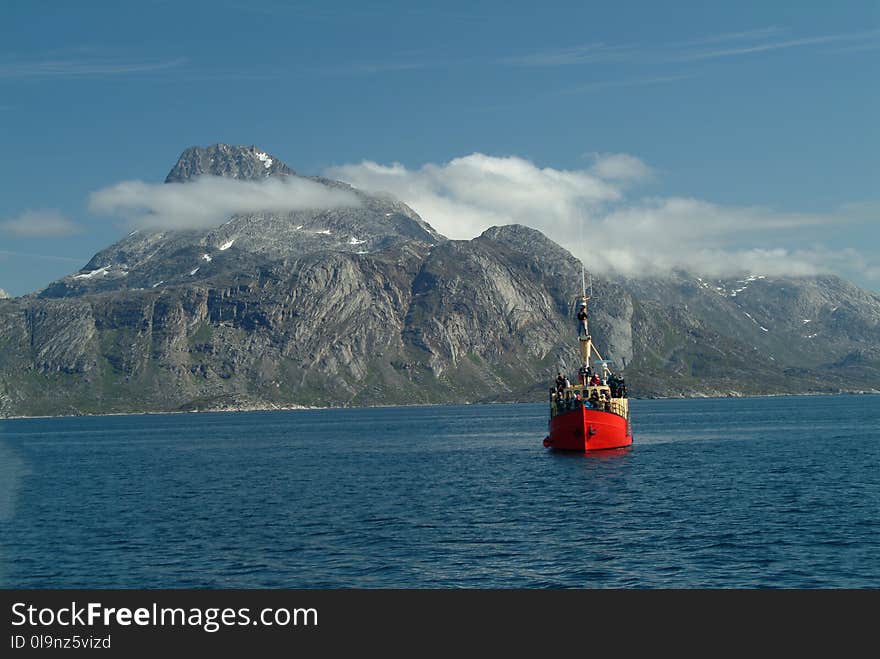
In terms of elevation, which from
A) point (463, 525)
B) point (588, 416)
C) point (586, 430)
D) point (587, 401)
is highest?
point (587, 401)

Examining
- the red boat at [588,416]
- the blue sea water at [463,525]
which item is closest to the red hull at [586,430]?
the red boat at [588,416]

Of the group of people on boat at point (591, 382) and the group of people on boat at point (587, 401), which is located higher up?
the group of people on boat at point (591, 382)

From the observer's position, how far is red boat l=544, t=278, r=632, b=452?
164000mm

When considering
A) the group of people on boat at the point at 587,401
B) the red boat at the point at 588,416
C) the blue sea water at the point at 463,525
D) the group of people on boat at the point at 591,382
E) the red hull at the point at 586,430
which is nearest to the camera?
the blue sea water at the point at 463,525

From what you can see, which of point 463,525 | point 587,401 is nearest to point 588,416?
point 587,401

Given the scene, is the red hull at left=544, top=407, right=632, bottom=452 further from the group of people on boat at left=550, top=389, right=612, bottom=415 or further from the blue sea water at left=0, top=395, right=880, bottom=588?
the blue sea water at left=0, top=395, right=880, bottom=588

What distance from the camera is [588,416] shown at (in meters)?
163

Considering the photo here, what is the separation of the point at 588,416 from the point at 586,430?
2.34 meters

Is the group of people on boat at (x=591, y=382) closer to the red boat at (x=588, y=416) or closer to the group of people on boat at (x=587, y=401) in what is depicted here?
the red boat at (x=588, y=416)

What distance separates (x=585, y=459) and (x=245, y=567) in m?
91.7

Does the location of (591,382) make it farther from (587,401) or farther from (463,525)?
(463,525)

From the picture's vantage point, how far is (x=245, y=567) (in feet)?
229

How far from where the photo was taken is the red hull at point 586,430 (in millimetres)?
163375
